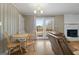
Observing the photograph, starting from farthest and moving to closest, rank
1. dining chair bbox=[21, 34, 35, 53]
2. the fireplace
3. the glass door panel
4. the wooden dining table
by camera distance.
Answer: the fireplace < the glass door panel < dining chair bbox=[21, 34, 35, 53] < the wooden dining table

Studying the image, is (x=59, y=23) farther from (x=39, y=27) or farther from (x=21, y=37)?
(x=21, y=37)

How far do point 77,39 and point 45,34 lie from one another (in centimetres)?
84

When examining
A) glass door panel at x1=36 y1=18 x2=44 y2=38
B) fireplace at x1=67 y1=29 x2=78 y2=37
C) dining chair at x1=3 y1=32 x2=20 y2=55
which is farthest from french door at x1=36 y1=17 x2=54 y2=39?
dining chair at x1=3 y1=32 x2=20 y2=55

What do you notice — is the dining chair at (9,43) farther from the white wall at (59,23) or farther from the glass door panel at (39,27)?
the white wall at (59,23)

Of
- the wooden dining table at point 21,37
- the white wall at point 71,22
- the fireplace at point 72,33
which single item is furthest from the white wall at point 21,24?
the fireplace at point 72,33

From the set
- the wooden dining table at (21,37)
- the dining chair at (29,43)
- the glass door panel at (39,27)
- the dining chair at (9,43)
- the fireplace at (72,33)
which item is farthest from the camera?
the fireplace at (72,33)

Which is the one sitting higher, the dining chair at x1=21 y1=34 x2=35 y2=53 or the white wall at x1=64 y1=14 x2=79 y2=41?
the white wall at x1=64 y1=14 x2=79 y2=41

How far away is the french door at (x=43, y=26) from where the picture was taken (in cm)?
321

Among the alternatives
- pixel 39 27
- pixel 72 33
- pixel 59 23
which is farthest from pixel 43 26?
pixel 72 33

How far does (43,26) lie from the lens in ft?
10.6

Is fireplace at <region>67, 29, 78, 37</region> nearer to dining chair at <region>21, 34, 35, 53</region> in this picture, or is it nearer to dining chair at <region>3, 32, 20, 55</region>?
dining chair at <region>21, 34, 35, 53</region>

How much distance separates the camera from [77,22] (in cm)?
322

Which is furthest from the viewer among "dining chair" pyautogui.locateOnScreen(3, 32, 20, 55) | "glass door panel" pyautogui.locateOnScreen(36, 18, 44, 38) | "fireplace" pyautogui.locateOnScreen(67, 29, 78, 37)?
"fireplace" pyautogui.locateOnScreen(67, 29, 78, 37)

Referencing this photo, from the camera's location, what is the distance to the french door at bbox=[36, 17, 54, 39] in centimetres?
321
